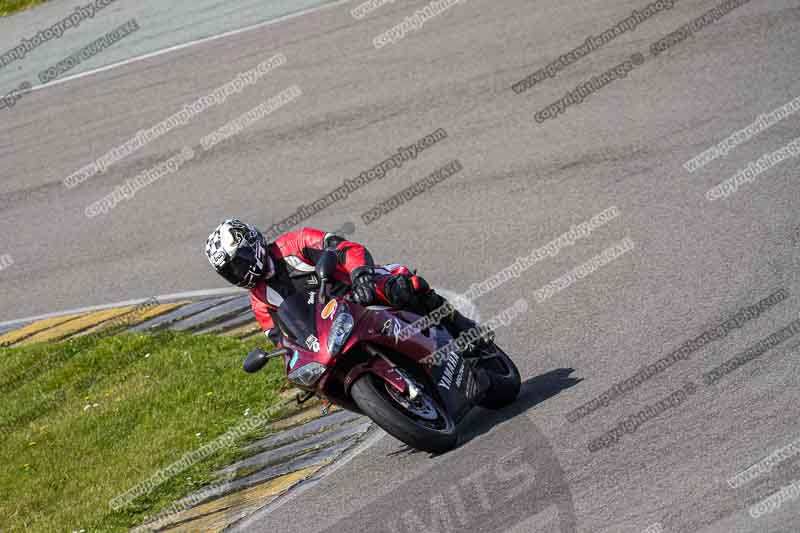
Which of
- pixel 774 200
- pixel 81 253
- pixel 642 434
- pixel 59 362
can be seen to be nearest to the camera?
pixel 642 434

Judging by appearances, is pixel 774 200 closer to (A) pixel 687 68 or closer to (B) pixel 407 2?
(A) pixel 687 68

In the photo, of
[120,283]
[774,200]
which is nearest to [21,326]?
[120,283]

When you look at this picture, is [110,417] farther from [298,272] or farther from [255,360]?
[255,360]

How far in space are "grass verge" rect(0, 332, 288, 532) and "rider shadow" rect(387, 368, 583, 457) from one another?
2113mm

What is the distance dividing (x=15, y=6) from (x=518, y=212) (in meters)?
18.4

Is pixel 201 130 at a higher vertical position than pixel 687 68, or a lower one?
higher

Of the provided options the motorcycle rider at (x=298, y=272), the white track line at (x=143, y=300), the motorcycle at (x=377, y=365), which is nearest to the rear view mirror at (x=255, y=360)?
the motorcycle at (x=377, y=365)

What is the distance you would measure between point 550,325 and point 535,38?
289 inches

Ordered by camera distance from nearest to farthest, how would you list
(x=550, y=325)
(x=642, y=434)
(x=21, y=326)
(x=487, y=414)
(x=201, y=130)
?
1. (x=642, y=434)
2. (x=487, y=414)
3. (x=550, y=325)
4. (x=21, y=326)
5. (x=201, y=130)

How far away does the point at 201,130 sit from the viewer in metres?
16.8

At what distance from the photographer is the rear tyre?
7.88 m

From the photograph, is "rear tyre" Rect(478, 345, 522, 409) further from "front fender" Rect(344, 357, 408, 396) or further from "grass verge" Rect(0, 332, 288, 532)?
"grass verge" Rect(0, 332, 288, 532)

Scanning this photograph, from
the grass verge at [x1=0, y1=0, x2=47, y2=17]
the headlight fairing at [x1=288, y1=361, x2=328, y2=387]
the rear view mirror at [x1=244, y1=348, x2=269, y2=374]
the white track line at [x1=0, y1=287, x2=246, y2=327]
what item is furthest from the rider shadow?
the grass verge at [x1=0, y1=0, x2=47, y2=17]

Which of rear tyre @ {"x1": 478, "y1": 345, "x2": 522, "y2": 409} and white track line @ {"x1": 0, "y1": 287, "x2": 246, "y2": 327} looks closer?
rear tyre @ {"x1": 478, "y1": 345, "x2": 522, "y2": 409}
